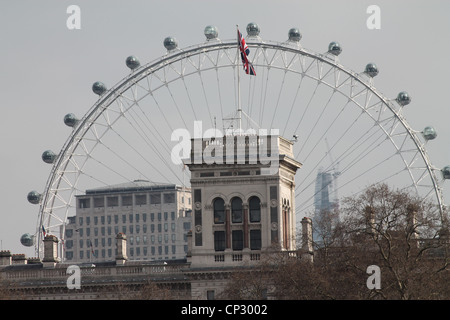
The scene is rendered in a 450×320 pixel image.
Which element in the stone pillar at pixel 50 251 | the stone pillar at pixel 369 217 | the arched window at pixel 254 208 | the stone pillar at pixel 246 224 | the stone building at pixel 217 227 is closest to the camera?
the stone pillar at pixel 369 217

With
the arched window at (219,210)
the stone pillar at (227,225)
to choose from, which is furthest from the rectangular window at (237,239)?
the arched window at (219,210)

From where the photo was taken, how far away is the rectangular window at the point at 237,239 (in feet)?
472

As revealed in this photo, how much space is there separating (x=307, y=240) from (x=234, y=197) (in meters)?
10.8

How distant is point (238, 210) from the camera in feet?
474

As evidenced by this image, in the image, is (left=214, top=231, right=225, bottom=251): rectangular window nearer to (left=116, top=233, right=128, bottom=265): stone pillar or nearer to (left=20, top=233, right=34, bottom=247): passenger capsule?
(left=116, top=233, right=128, bottom=265): stone pillar

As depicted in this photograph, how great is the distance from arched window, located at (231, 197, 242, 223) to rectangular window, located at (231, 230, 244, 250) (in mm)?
1209

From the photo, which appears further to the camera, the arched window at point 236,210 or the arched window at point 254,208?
the arched window at point 236,210

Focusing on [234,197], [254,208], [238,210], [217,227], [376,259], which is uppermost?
[234,197]

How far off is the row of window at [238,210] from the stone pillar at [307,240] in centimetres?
546

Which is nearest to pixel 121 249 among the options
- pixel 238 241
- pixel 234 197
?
pixel 238 241

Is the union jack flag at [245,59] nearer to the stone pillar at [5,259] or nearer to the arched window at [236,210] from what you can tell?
the arched window at [236,210]

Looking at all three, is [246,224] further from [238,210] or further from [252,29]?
[252,29]
